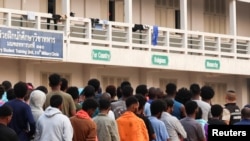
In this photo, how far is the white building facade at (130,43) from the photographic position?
23.4 m

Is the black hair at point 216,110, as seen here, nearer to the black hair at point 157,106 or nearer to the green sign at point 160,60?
the black hair at point 157,106

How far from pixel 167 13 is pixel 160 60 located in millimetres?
3478

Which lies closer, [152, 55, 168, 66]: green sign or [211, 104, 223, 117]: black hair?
[211, 104, 223, 117]: black hair

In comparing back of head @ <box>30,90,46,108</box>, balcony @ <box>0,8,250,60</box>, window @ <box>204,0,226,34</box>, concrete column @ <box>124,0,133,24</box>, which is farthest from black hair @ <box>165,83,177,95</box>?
window @ <box>204,0,226,34</box>

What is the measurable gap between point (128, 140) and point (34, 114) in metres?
1.41

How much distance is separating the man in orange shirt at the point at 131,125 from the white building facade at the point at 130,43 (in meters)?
11.0

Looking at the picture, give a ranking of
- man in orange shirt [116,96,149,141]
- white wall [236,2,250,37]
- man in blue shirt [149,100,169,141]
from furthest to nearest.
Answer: white wall [236,2,250,37] → man in blue shirt [149,100,169,141] → man in orange shirt [116,96,149,141]

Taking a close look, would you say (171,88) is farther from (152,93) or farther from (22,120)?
(22,120)

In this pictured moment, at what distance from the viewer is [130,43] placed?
26516mm

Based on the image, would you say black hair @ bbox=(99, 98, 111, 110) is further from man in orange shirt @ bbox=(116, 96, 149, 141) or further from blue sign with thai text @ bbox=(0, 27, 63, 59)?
blue sign with thai text @ bbox=(0, 27, 63, 59)

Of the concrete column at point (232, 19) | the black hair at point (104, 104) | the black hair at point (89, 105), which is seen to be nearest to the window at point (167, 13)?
the concrete column at point (232, 19)

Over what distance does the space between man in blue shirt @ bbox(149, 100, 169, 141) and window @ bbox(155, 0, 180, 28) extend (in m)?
18.5

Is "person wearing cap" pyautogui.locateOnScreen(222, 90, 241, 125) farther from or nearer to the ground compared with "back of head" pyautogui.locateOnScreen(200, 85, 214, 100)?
nearer to the ground

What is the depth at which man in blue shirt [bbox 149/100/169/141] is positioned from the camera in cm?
1182
